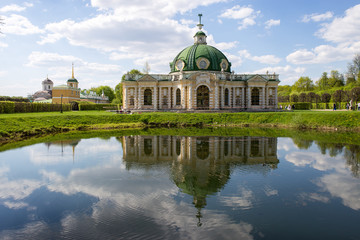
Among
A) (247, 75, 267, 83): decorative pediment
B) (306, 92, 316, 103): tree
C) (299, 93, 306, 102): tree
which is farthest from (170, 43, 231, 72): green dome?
(299, 93, 306, 102): tree

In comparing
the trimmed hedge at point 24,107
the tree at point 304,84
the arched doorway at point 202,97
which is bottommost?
the trimmed hedge at point 24,107

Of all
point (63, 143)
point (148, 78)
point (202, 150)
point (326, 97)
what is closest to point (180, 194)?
point (202, 150)

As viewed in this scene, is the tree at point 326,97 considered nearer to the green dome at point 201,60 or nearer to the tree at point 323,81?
the tree at point 323,81

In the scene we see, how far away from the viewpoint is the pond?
7930mm

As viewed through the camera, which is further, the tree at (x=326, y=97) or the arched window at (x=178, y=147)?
the tree at (x=326, y=97)

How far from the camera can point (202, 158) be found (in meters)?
16.9

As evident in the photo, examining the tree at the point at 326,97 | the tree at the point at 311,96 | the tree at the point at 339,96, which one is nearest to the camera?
the tree at the point at 339,96

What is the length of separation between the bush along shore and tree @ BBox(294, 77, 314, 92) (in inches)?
2429

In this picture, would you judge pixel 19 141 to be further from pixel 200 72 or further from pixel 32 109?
pixel 200 72

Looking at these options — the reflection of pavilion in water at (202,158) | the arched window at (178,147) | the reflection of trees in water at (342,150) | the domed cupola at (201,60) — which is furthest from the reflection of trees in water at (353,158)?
the domed cupola at (201,60)

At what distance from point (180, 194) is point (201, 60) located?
43.9 m

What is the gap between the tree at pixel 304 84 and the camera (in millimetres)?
94831

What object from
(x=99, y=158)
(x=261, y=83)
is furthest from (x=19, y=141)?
(x=261, y=83)

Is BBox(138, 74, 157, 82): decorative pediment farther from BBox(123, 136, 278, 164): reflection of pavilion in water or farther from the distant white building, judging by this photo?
BBox(123, 136, 278, 164): reflection of pavilion in water
